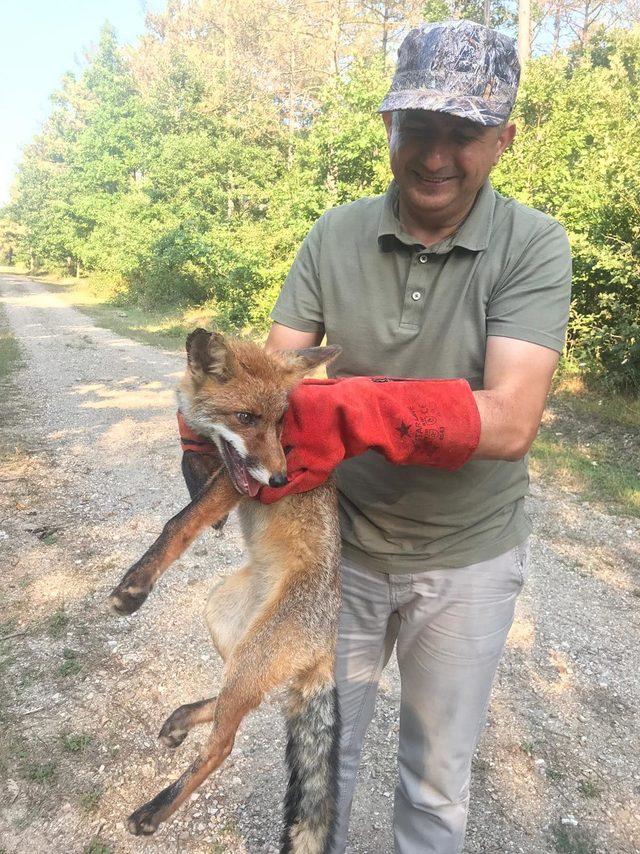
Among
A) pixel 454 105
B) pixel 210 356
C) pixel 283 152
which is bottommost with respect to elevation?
pixel 210 356

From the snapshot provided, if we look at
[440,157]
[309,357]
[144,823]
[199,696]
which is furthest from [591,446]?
[144,823]

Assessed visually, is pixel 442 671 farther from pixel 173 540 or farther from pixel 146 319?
pixel 146 319

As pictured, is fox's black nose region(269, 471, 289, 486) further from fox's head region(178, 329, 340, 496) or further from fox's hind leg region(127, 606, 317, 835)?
fox's hind leg region(127, 606, 317, 835)

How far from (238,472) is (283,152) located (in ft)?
73.0

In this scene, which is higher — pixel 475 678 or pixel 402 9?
pixel 402 9

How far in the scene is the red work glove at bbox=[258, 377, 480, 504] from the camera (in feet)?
5.40

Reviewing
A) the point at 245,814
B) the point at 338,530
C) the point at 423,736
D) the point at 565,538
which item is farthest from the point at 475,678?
the point at 565,538

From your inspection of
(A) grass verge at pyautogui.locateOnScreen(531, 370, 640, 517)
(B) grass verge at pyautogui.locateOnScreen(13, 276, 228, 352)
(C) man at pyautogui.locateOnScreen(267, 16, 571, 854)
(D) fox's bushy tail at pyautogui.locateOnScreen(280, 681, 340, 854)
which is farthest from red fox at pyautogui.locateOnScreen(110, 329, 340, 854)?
(B) grass verge at pyautogui.locateOnScreen(13, 276, 228, 352)

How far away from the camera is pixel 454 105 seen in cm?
171

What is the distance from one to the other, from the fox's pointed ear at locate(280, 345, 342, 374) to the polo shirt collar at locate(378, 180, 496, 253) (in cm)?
45

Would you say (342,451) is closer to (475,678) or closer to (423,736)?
(475,678)

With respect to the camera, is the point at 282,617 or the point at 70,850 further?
the point at 70,850

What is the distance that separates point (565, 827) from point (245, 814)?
5.26 ft

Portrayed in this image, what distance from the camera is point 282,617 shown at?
7.62ft
